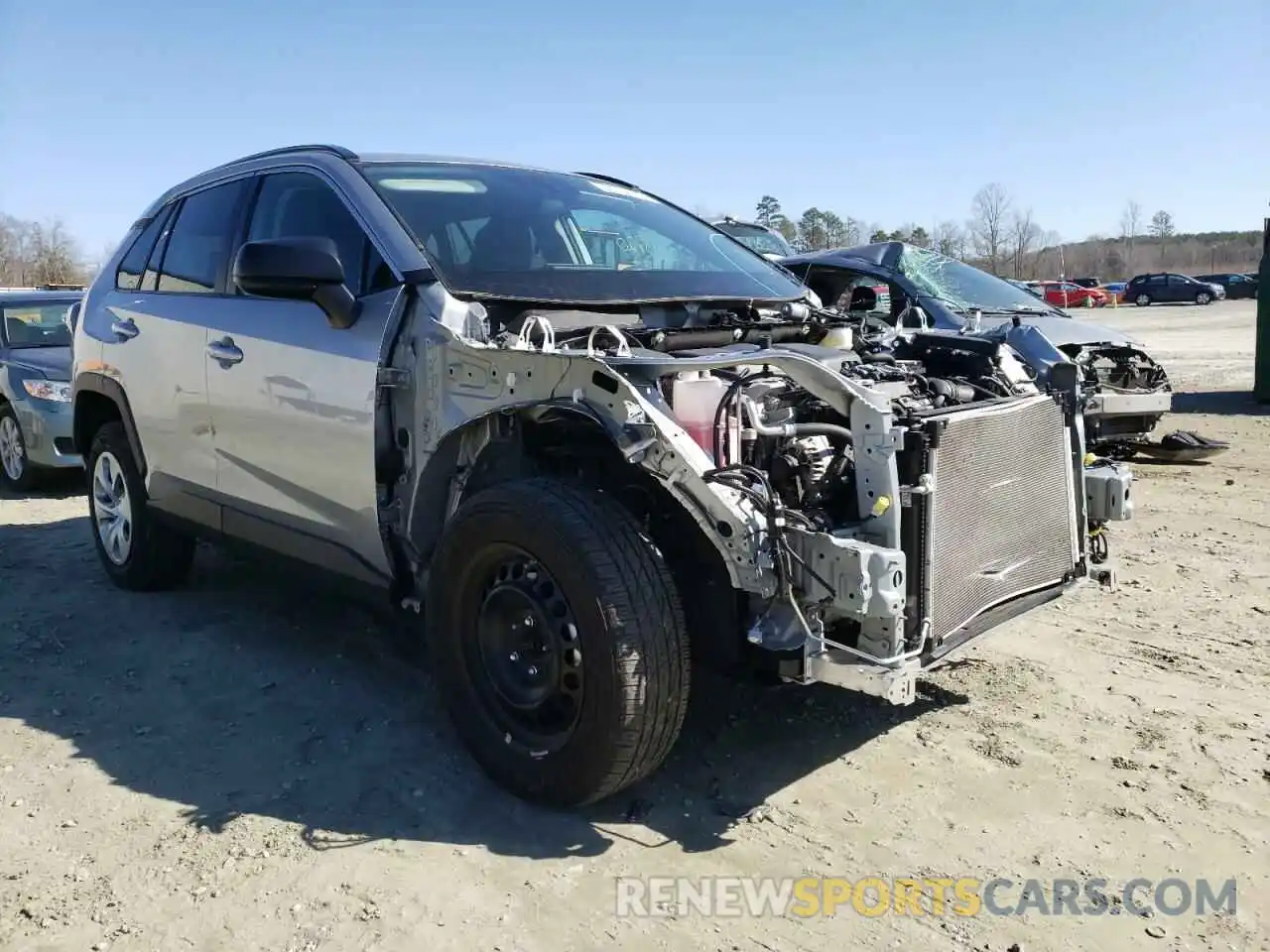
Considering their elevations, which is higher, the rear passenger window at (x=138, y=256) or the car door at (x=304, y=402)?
the rear passenger window at (x=138, y=256)

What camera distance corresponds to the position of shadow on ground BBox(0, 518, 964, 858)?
10.5 ft

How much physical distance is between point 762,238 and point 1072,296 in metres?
37.7

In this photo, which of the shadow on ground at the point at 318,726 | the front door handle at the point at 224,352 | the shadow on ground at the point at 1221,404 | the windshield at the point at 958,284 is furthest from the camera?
the shadow on ground at the point at 1221,404

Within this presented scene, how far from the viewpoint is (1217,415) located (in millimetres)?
11672

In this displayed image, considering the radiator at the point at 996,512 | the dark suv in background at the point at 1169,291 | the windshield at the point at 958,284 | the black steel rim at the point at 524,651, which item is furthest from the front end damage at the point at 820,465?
the dark suv in background at the point at 1169,291

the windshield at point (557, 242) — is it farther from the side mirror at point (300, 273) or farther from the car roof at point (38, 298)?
the car roof at point (38, 298)

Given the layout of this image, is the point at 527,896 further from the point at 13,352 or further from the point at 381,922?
the point at 13,352

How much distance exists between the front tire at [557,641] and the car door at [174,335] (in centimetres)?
181

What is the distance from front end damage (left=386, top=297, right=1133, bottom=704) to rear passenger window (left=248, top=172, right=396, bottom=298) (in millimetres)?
377

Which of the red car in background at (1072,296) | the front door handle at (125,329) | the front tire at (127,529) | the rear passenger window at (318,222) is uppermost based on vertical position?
the red car in background at (1072,296)

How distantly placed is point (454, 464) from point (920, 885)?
6.26ft

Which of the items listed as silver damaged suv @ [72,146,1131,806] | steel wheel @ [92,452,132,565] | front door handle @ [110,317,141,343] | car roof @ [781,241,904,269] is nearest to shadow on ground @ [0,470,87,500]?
steel wheel @ [92,452,132,565]

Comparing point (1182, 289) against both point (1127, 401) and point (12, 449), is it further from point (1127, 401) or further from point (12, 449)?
point (12, 449)

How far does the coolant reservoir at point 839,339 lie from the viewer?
4.11 metres
